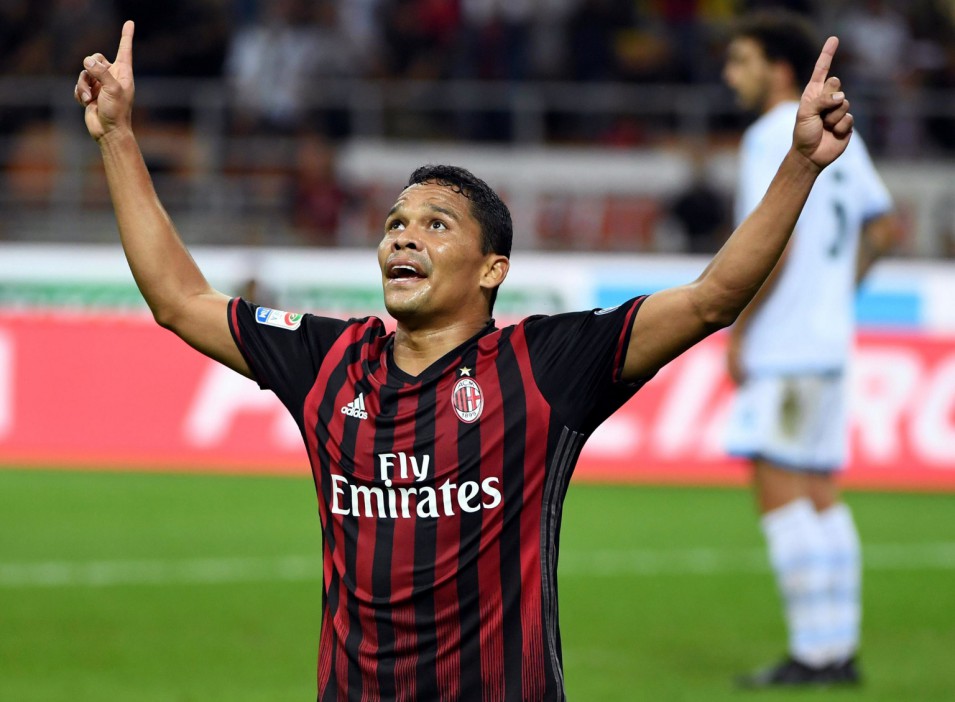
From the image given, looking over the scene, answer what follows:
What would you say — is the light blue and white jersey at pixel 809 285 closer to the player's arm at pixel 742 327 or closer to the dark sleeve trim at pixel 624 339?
the player's arm at pixel 742 327

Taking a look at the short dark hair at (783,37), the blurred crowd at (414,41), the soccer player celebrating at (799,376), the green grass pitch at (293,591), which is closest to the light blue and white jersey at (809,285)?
the soccer player celebrating at (799,376)

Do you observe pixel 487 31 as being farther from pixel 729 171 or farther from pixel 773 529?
pixel 773 529

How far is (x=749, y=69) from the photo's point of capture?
6238 mm

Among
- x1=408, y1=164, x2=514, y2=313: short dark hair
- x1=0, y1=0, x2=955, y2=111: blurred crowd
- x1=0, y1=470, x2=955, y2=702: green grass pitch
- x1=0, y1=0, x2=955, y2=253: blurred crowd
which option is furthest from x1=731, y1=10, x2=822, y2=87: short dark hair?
x1=0, y1=0, x2=955, y2=111: blurred crowd

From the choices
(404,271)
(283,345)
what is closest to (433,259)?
(404,271)

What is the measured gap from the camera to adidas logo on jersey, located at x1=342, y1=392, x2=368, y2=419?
354 cm

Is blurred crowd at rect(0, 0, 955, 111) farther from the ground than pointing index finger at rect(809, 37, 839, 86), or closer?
farther from the ground

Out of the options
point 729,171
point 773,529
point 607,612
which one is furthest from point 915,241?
point 773,529

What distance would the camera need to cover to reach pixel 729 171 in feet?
54.9

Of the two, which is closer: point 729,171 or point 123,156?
point 123,156

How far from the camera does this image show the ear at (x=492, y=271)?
3643 millimetres

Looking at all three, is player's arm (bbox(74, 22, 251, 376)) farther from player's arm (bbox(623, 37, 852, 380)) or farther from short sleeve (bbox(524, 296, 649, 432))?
player's arm (bbox(623, 37, 852, 380))

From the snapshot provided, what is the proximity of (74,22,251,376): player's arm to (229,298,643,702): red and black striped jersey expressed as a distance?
0.40 m

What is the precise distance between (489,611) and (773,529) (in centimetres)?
295
